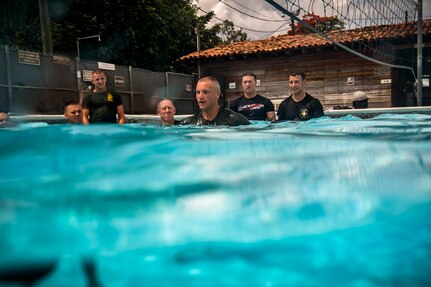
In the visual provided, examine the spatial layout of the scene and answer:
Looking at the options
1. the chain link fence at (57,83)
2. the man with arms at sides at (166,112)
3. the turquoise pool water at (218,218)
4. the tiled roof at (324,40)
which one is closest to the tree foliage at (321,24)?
the tiled roof at (324,40)

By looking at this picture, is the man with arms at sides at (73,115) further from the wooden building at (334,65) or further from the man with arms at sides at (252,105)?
the wooden building at (334,65)

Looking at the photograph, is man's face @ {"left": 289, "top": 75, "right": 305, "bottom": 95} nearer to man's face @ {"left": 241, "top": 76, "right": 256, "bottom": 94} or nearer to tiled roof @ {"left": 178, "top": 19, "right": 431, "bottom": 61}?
man's face @ {"left": 241, "top": 76, "right": 256, "bottom": 94}

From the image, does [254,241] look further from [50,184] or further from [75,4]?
[75,4]

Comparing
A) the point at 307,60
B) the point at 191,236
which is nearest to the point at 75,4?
the point at 307,60

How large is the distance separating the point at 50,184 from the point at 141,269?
0.77 meters

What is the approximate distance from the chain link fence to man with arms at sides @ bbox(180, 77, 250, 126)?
7766mm

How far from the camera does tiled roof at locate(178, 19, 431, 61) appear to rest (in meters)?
13.8

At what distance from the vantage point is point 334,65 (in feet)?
51.2

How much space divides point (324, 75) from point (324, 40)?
132 cm

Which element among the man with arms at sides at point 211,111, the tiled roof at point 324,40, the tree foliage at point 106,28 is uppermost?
the tree foliage at point 106,28

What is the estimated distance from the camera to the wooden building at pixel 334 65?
14242 millimetres

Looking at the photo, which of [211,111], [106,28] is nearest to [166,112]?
[211,111]

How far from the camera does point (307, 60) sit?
52.6 feet

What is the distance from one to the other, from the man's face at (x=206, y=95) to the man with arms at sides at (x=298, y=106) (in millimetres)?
1473
